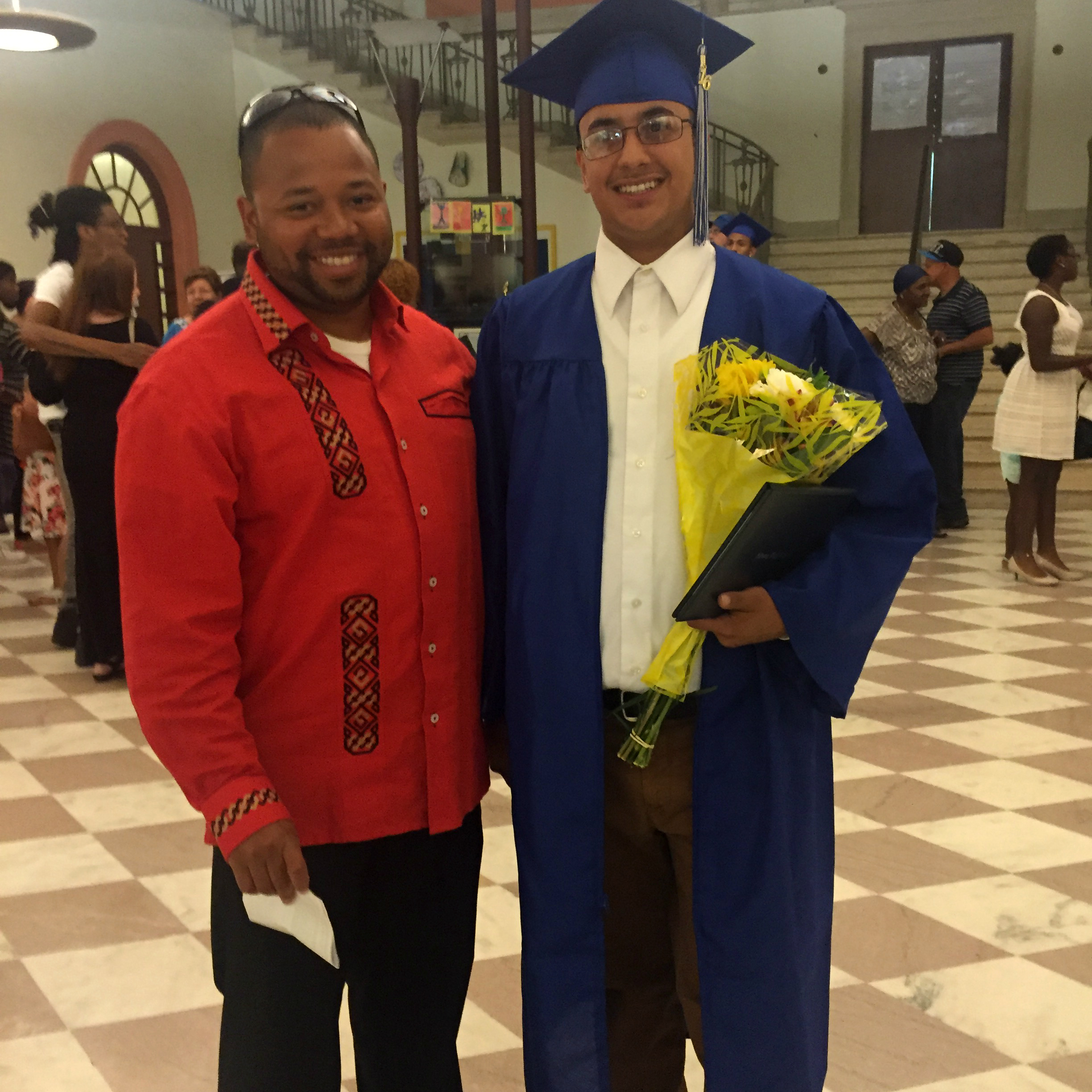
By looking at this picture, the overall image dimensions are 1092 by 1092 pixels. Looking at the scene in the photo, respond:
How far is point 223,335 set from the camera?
56.2 inches

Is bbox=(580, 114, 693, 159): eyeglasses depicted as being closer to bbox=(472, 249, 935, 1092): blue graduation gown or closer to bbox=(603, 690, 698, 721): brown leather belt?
bbox=(472, 249, 935, 1092): blue graduation gown

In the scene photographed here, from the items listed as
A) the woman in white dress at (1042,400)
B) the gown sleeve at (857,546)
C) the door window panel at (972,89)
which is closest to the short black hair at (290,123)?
the gown sleeve at (857,546)

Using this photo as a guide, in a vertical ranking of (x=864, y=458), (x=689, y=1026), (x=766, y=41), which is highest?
(x=766, y=41)

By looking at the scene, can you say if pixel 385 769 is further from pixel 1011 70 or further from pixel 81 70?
pixel 1011 70

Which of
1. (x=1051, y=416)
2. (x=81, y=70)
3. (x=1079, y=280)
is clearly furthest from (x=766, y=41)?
(x=1051, y=416)

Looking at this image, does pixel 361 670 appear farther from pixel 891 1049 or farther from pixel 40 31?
pixel 40 31

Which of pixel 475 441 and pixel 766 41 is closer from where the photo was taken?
pixel 475 441

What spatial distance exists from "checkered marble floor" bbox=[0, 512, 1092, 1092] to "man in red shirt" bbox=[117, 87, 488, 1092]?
2.45 feet

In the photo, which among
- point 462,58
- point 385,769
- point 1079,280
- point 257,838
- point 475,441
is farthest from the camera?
point 462,58

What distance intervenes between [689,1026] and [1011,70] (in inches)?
543

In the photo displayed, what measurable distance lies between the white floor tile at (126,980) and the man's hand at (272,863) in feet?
3.47

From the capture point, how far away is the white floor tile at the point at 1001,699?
425cm

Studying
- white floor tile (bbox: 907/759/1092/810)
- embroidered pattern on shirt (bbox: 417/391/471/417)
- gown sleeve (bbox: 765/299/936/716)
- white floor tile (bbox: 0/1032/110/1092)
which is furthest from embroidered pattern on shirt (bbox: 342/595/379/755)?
white floor tile (bbox: 907/759/1092/810)

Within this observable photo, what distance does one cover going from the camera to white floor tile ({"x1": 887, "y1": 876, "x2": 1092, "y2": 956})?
8.51 ft
